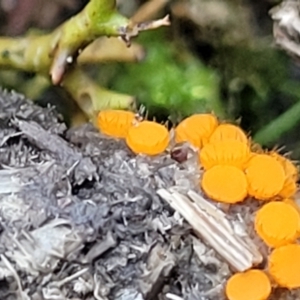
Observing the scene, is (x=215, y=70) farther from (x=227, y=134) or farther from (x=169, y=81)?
(x=227, y=134)

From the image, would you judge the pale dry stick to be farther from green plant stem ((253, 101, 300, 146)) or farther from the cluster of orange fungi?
green plant stem ((253, 101, 300, 146))

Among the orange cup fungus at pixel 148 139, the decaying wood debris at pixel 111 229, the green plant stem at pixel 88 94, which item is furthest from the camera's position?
the green plant stem at pixel 88 94

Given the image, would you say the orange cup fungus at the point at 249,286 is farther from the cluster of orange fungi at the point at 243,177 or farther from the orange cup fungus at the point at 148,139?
the orange cup fungus at the point at 148,139

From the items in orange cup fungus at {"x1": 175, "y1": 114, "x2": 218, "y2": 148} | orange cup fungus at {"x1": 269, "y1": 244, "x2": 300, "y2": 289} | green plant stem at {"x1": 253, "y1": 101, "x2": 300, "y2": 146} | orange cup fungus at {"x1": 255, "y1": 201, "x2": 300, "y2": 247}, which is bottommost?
green plant stem at {"x1": 253, "y1": 101, "x2": 300, "y2": 146}

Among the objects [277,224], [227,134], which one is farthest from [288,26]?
[277,224]

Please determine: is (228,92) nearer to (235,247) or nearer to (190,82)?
(190,82)

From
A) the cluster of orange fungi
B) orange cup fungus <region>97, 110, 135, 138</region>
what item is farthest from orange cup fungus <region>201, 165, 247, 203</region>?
orange cup fungus <region>97, 110, 135, 138</region>

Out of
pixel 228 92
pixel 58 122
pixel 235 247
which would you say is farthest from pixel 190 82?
→ pixel 235 247

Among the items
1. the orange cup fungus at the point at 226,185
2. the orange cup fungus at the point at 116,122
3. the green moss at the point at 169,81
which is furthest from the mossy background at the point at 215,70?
the orange cup fungus at the point at 226,185
